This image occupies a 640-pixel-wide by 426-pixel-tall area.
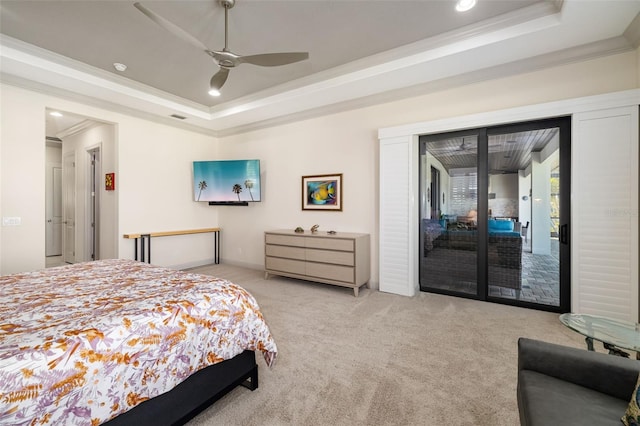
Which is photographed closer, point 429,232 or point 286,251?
point 429,232

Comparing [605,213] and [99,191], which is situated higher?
[99,191]

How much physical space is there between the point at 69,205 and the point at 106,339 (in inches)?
265

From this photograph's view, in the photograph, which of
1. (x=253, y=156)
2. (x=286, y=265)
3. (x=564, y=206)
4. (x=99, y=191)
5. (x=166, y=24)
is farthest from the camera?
(x=253, y=156)

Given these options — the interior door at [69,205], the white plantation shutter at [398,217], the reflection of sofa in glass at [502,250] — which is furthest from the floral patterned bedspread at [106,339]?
the interior door at [69,205]

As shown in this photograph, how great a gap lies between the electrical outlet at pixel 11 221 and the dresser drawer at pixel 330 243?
3658mm

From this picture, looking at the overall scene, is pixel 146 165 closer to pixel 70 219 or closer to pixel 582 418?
pixel 70 219

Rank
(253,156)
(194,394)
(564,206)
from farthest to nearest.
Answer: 1. (253,156)
2. (564,206)
3. (194,394)

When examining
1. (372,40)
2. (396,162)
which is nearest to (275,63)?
(372,40)

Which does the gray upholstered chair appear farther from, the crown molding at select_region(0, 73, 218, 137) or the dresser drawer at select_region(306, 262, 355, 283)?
the crown molding at select_region(0, 73, 218, 137)

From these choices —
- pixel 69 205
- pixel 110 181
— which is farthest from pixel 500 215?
pixel 69 205

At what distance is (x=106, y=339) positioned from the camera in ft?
4.05

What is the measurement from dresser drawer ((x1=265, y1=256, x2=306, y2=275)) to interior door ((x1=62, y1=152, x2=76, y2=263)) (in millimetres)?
4441

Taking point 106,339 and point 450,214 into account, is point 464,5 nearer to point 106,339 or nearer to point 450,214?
point 450,214

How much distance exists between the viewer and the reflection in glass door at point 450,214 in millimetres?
3699
